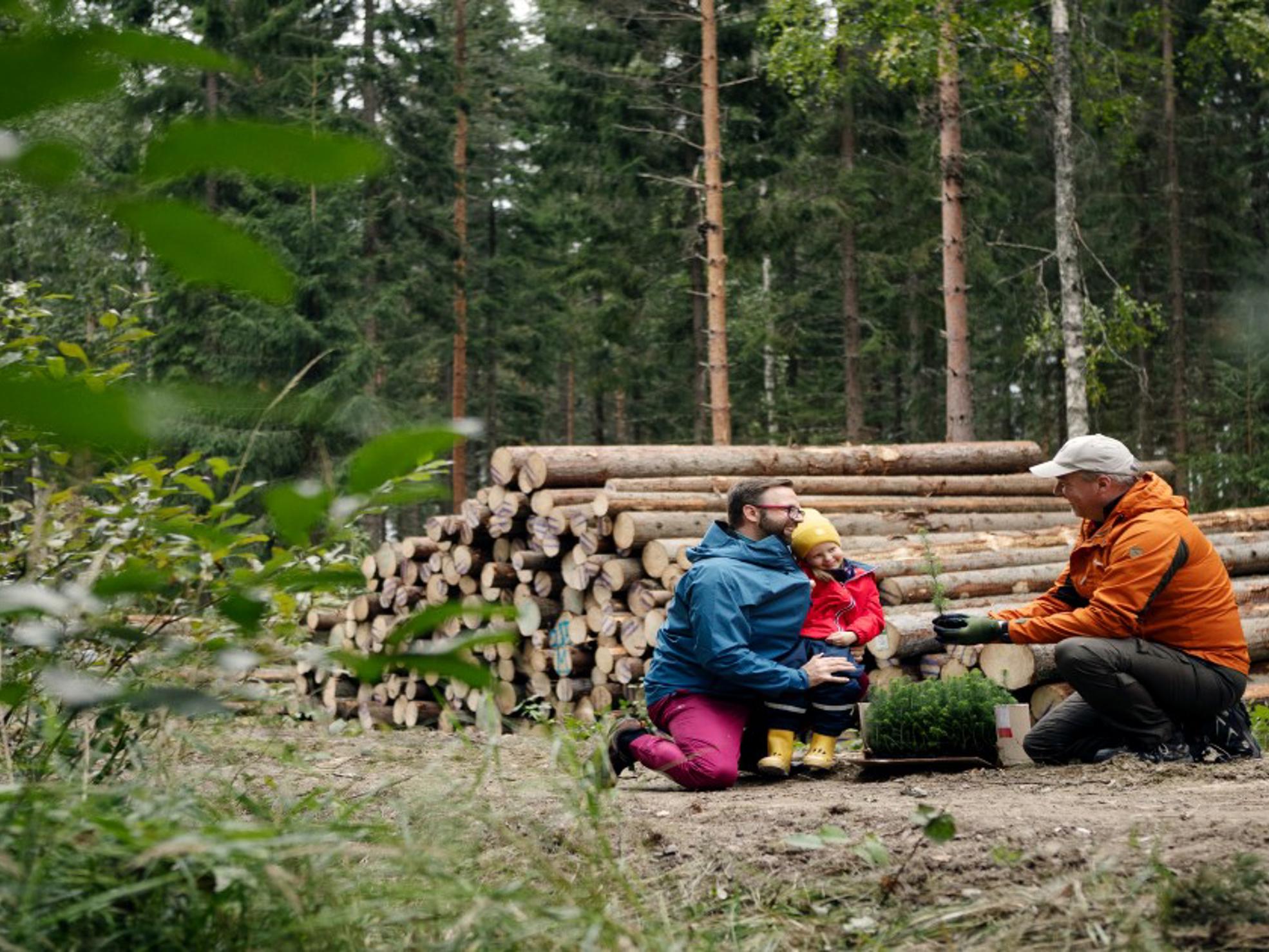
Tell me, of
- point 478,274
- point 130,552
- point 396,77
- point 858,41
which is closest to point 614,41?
point 396,77

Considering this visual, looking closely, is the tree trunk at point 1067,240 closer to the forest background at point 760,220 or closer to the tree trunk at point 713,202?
the forest background at point 760,220

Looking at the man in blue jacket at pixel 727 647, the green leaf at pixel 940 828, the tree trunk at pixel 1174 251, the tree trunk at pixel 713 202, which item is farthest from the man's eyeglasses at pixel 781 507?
the tree trunk at pixel 1174 251

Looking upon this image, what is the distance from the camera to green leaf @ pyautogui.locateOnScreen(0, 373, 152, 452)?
915mm

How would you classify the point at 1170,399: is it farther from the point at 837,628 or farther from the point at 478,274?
the point at 837,628

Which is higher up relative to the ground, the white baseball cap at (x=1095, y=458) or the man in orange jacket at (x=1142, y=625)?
the white baseball cap at (x=1095, y=458)

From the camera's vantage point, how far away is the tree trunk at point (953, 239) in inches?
655

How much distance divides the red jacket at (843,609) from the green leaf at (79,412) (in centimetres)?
525

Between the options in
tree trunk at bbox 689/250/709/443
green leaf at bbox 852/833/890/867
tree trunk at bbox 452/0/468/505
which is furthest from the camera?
tree trunk at bbox 689/250/709/443

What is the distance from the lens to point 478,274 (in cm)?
2817

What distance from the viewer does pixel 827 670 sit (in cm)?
570

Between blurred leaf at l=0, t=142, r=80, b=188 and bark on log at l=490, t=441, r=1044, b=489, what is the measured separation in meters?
8.80

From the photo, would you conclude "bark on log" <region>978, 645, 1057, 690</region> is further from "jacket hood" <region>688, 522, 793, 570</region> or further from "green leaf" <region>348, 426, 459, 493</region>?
"green leaf" <region>348, 426, 459, 493</region>

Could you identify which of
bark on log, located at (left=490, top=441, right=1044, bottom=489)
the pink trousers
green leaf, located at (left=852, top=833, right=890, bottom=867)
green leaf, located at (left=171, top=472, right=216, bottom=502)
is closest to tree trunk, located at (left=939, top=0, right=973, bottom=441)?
bark on log, located at (left=490, top=441, right=1044, bottom=489)

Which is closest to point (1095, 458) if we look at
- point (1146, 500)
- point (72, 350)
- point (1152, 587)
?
point (1146, 500)
